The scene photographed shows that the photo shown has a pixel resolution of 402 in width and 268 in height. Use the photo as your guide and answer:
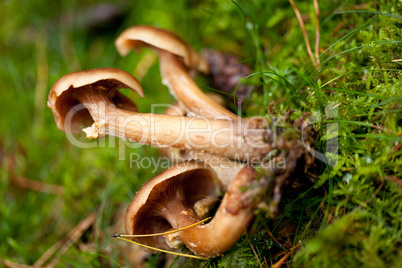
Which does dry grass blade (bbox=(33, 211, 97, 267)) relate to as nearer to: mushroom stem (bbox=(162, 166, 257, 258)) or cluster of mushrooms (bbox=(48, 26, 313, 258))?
cluster of mushrooms (bbox=(48, 26, 313, 258))

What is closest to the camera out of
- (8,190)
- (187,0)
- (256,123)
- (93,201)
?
(256,123)

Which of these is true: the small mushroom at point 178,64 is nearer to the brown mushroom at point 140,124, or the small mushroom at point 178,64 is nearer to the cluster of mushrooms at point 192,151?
the cluster of mushrooms at point 192,151

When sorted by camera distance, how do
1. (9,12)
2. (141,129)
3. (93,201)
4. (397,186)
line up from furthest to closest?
(9,12) → (93,201) → (141,129) → (397,186)

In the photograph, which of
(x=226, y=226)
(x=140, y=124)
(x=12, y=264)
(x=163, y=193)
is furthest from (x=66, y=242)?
(x=226, y=226)

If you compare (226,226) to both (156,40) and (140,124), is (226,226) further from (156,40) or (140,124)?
(156,40)

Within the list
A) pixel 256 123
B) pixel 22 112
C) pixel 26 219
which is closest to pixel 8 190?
pixel 26 219

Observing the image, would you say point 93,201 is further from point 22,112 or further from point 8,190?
point 22,112

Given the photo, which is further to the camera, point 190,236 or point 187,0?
point 187,0

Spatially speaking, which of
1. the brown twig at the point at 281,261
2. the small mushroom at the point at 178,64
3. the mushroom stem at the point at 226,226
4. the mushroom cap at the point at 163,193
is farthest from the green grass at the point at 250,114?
the small mushroom at the point at 178,64
